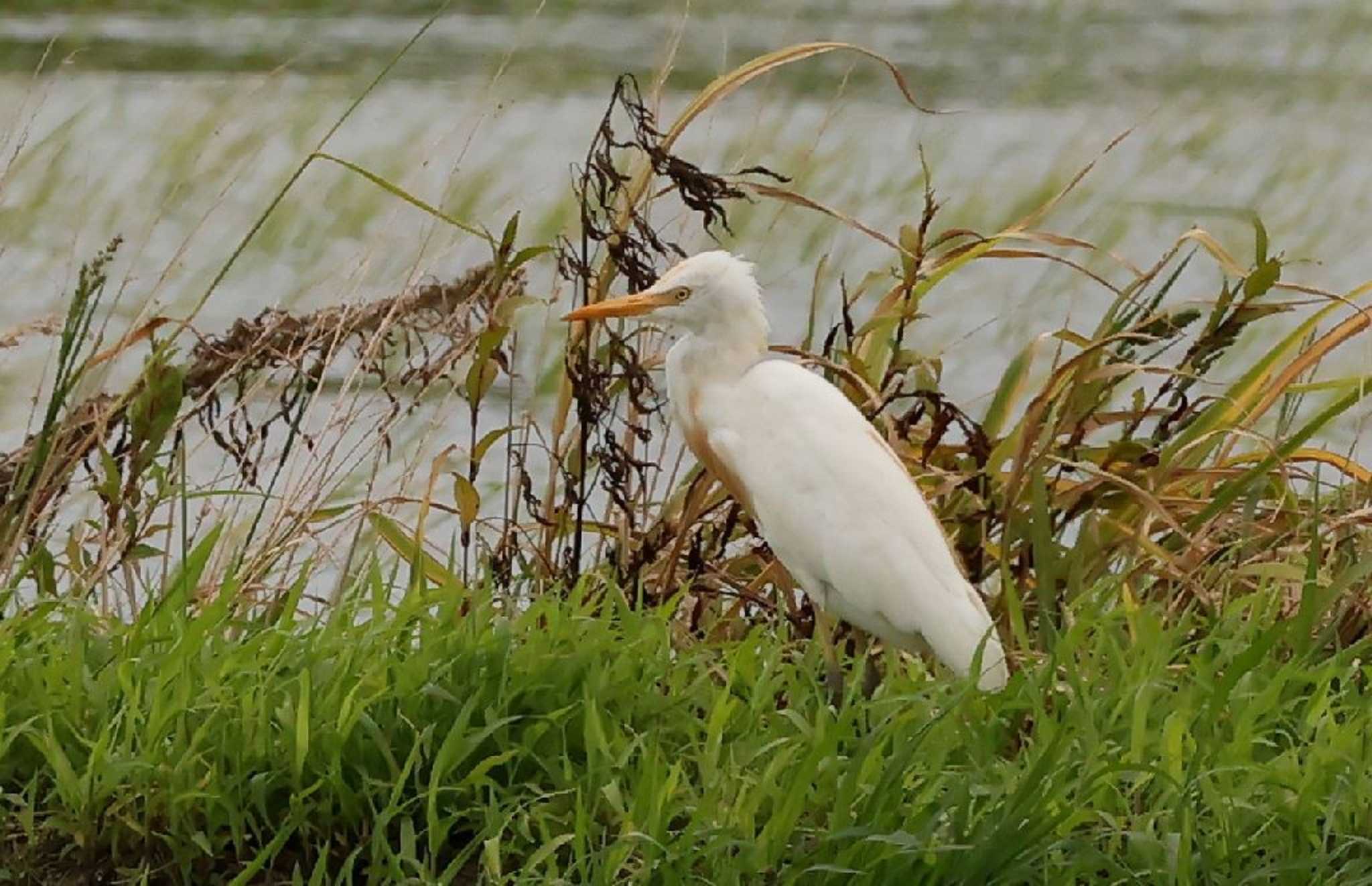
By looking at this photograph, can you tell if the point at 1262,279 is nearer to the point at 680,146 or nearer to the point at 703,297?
the point at 703,297

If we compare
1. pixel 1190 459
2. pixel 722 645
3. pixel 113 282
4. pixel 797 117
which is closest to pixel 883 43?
pixel 797 117

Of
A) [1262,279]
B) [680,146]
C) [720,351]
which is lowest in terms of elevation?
[720,351]

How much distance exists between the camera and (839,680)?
3158mm

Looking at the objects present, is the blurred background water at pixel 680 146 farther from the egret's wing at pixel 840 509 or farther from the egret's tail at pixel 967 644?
the egret's tail at pixel 967 644

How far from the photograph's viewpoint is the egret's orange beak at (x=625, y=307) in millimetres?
3256

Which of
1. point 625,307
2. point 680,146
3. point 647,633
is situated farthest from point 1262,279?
point 680,146

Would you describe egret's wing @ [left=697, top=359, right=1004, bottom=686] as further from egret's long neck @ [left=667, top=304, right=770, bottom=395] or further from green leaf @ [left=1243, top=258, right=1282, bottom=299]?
green leaf @ [left=1243, top=258, right=1282, bottom=299]

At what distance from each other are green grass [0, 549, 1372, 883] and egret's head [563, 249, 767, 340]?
524 millimetres

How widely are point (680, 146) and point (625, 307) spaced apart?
3.03m

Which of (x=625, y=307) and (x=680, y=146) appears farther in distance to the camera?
(x=680, y=146)

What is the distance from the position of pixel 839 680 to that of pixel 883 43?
685cm

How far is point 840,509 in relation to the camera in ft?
10.8

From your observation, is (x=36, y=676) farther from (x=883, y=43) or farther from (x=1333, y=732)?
(x=883, y=43)

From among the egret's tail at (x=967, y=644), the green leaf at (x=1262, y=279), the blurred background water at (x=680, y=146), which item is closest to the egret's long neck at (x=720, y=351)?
the egret's tail at (x=967, y=644)
